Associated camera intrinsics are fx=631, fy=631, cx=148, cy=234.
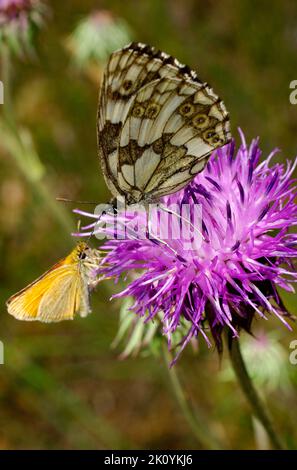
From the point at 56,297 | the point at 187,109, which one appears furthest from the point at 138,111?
the point at 56,297

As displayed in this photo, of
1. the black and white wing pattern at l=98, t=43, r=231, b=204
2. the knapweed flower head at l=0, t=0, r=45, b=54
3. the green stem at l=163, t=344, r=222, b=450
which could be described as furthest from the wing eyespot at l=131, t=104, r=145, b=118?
the knapweed flower head at l=0, t=0, r=45, b=54

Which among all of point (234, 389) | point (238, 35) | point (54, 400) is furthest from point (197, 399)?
point (238, 35)

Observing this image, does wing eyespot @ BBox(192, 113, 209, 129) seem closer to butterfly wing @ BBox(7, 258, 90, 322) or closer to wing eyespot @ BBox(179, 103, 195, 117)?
wing eyespot @ BBox(179, 103, 195, 117)

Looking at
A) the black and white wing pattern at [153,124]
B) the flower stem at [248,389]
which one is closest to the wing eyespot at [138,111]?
the black and white wing pattern at [153,124]

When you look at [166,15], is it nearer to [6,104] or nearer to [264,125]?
[264,125]

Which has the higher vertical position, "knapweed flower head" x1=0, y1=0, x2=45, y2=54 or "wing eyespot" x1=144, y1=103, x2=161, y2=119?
"knapweed flower head" x1=0, y1=0, x2=45, y2=54

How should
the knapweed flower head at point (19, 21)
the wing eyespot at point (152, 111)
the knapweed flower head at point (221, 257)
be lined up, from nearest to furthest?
the knapweed flower head at point (221, 257) → the wing eyespot at point (152, 111) → the knapweed flower head at point (19, 21)

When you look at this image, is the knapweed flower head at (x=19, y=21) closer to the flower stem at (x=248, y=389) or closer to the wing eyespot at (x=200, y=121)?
the wing eyespot at (x=200, y=121)
